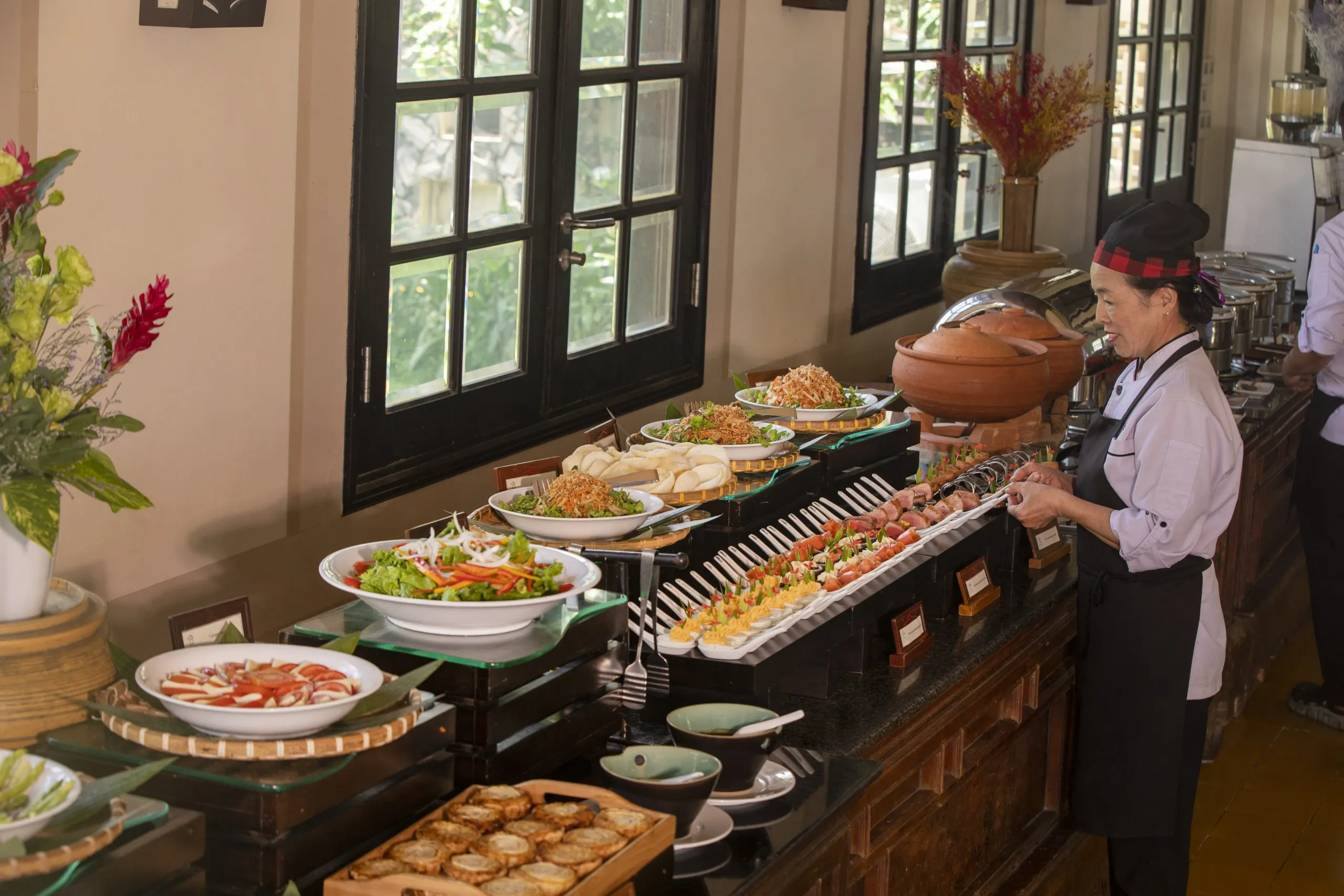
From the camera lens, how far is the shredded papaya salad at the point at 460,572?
6.55ft

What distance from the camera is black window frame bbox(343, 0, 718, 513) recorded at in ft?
10.0

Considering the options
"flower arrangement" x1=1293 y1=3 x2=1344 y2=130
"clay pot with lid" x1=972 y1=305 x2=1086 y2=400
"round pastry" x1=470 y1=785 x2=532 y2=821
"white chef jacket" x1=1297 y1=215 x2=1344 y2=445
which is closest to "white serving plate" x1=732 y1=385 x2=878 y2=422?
"clay pot with lid" x1=972 y1=305 x2=1086 y2=400

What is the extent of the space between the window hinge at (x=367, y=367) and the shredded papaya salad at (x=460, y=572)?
100 cm

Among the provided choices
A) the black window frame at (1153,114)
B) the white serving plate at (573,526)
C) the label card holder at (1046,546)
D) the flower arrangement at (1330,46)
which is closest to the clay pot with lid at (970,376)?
the label card holder at (1046,546)

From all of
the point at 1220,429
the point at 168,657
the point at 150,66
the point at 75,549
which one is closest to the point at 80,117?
the point at 150,66

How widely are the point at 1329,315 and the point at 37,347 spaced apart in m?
4.15

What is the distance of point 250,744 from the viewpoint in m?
1.65

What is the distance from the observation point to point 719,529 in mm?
2799

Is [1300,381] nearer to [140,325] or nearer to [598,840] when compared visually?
[598,840]

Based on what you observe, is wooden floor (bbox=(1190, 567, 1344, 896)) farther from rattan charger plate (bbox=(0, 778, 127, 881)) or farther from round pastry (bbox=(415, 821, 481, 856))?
rattan charger plate (bbox=(0, 778, 127, 881))

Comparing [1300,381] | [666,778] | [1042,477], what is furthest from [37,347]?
[1300,381]

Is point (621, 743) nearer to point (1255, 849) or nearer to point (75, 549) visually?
point (75, 549)

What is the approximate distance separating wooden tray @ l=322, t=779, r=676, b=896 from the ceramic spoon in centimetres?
21

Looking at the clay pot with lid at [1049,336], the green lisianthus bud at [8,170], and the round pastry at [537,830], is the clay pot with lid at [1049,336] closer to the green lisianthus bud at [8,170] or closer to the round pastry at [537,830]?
the round pastry at [537,830]
